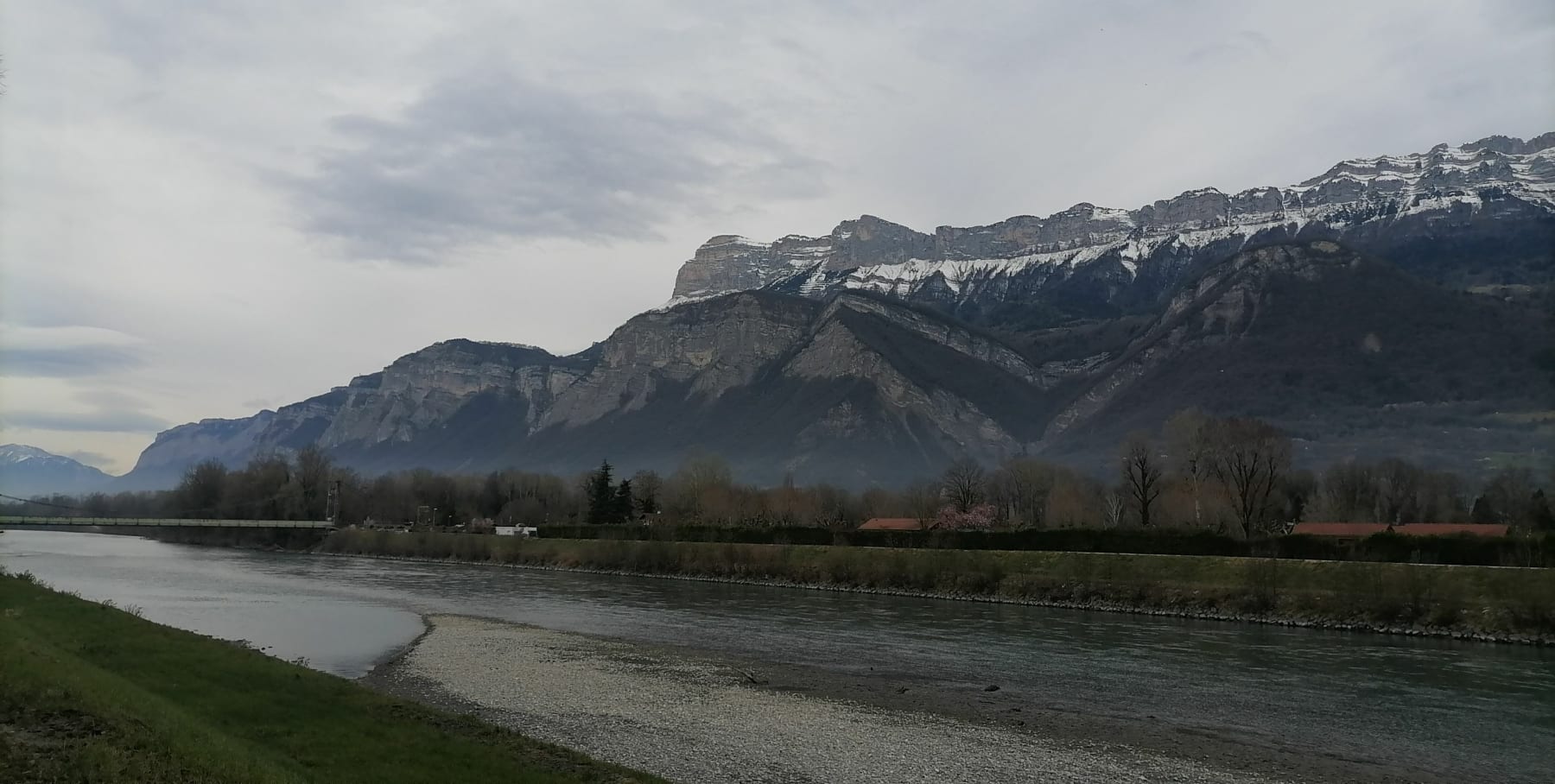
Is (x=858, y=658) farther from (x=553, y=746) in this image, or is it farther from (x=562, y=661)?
(x=553, y=746)

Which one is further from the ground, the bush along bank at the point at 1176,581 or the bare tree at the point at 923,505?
the bare tree at the point at 923,505

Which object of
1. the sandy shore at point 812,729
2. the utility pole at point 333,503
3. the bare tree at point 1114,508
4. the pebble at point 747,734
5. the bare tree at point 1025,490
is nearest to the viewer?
the pebble at point 747,734

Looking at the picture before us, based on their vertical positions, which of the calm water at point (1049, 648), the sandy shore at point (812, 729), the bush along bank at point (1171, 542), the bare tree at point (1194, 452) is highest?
the bare tree at point (1194, 452)

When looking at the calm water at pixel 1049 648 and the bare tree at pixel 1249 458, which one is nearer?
the calm water at pixel 1049 648

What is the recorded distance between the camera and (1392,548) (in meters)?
57.8

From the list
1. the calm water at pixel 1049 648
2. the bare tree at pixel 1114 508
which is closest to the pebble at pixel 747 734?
the calm water at pixel 1049 648

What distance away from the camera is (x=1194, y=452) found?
11062cm

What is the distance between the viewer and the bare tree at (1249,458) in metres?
97.1

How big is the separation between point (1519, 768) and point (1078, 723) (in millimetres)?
10100

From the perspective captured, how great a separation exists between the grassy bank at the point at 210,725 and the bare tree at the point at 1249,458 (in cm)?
8795

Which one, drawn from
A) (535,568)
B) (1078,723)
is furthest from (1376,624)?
(535,568)

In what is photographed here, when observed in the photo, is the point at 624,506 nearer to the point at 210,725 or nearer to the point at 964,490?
the point at 964,490

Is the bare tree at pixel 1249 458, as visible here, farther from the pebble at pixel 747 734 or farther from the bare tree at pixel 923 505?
the pebble at pixel 747 734

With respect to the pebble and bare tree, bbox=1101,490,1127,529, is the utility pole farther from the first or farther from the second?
the pebble
